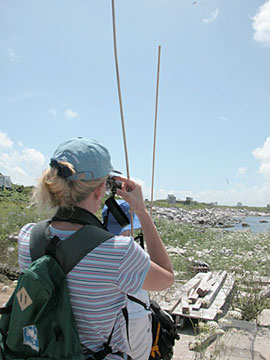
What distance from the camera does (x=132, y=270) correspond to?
1365mm

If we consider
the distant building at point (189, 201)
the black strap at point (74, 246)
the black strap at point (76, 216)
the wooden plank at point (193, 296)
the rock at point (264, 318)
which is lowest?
the distant building at point (189, 201)

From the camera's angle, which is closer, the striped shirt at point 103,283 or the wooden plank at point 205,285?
the striped shirt at point 103,283

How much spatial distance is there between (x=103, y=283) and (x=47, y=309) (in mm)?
242

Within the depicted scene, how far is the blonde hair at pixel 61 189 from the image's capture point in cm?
152

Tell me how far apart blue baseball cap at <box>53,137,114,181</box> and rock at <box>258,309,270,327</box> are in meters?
3.84

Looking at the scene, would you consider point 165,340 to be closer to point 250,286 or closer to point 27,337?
point 27,337

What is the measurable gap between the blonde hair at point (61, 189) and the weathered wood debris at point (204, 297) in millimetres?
2907

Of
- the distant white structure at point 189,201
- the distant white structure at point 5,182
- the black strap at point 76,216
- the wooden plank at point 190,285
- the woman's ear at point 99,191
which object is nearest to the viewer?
the black strap at point 76,216

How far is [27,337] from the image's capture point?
1.28 m

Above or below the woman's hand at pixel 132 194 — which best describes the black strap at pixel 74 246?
below

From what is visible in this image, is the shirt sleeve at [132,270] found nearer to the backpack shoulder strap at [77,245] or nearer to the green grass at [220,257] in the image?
the backpack shoulder strap at [77,245]

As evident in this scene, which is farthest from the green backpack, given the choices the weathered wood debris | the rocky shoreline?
the rocky shoreline

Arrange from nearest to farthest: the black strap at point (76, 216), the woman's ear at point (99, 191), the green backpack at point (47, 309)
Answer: the green backpack at point (47, 309) < the black strap at point (76, 216) < the woman's ear at point (99, 191)

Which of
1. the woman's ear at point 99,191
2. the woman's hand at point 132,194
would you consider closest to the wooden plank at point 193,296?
the woman's hand at point 132,194
